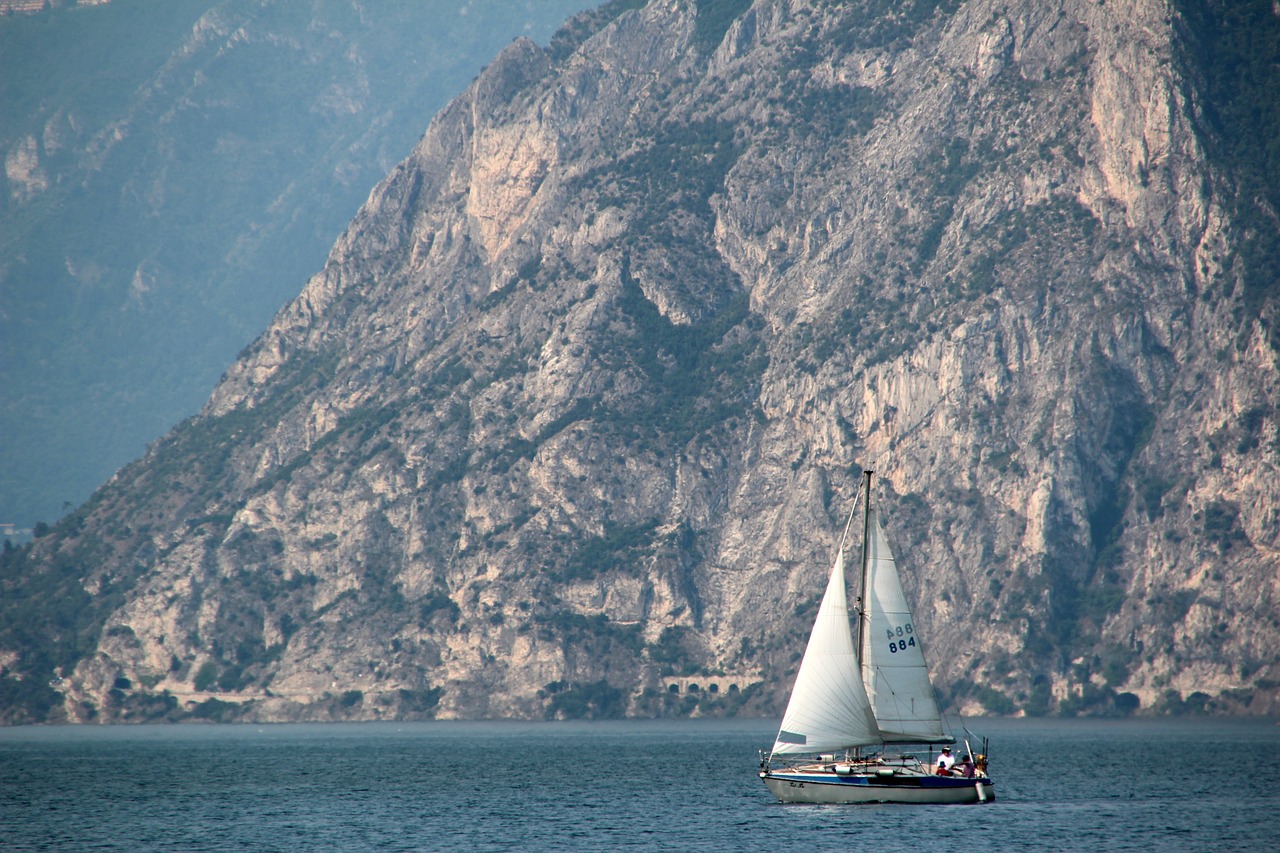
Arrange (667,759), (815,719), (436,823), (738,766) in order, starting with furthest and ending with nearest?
1. (667,759)
2. (738,766)
3. (436,823)
4. (815,719)

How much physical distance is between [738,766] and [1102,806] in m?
47.5

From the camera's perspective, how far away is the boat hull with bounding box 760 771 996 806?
4722 inches

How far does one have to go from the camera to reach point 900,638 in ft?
388

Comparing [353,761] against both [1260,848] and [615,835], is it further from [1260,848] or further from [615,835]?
[1260,848]

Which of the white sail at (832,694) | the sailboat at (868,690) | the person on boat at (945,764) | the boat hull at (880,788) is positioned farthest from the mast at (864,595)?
the person on boat at (945,764)

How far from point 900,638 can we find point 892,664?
173cm

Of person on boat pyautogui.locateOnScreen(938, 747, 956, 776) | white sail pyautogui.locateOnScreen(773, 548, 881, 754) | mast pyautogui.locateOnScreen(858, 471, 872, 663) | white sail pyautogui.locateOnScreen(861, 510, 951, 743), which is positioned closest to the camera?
white sail pyautogui.locateOnScreen(773, 548, 881, 754)

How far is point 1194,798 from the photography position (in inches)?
5300

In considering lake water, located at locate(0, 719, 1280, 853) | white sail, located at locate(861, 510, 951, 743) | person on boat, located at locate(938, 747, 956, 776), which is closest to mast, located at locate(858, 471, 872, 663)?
white sail, located at locate(861, 510, 951, 743)

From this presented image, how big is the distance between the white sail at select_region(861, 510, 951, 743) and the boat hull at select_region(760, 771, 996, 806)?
3834mm

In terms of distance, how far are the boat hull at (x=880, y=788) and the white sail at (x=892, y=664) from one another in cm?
383

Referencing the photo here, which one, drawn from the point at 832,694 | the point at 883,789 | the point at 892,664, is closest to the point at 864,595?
the point at 892,664

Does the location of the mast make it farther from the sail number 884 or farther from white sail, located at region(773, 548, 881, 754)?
the sail number 884

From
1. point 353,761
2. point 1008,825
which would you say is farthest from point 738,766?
point 1008,825
